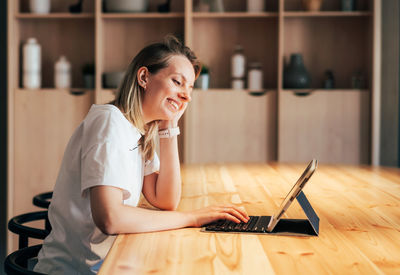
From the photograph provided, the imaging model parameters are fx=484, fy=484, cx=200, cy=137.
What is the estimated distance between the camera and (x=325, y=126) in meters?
3.72

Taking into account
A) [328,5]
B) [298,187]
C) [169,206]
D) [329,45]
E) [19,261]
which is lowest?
[19,261]

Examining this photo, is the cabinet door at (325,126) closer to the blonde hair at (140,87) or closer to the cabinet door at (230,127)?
the cabinet door at (230,127)

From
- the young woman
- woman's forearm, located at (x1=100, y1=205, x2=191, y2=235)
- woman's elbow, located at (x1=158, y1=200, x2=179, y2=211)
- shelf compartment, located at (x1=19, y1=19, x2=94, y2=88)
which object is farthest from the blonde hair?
shelf compartment, located at (x1=19, y1=19, x2=94, y2=88)

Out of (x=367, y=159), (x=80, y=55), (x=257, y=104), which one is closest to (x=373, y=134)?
(x=367, y=159)

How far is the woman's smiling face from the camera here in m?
1.49

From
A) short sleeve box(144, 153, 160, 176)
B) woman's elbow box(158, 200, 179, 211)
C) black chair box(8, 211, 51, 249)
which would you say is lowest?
black chair box(8, 211, 51, 249)

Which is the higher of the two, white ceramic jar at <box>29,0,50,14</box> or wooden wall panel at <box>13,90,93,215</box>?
white ceramic jar at <box>29,0,50,14</box>

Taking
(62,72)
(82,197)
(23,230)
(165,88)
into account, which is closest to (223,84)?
(62,72)

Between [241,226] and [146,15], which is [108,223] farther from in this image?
[146,15]

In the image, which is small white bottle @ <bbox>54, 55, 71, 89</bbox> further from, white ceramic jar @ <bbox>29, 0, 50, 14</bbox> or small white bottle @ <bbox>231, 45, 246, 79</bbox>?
small white bottle @ <bbox>231, 45, 246, 79</bbox>

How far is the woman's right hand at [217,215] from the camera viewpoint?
4.02 ft

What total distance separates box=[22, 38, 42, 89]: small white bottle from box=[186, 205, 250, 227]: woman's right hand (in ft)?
9.88

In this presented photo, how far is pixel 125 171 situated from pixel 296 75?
2.76 metres
